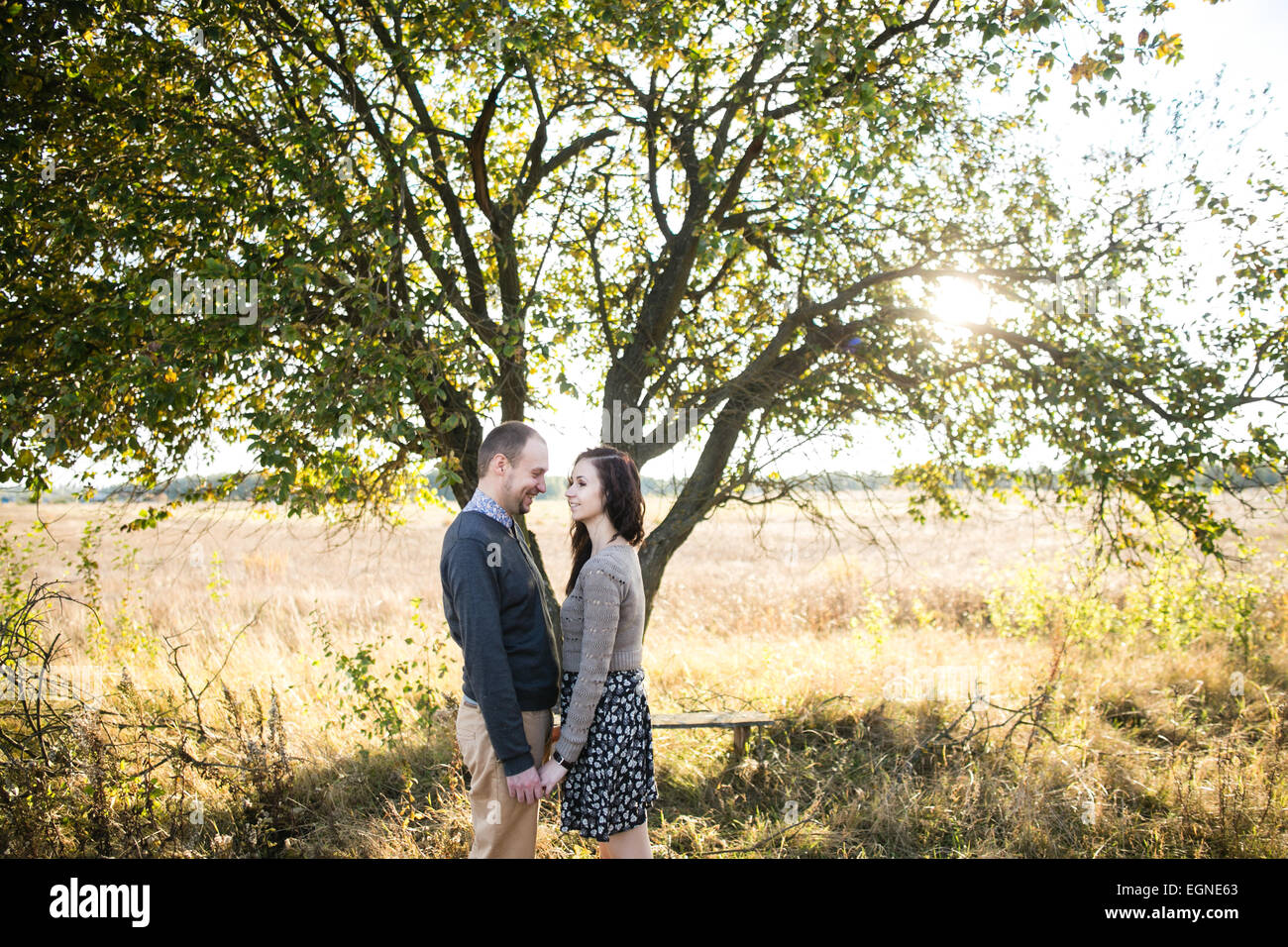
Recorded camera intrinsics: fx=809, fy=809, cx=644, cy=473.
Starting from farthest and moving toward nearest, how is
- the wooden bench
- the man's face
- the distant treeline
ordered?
the wooden bench
the distant treeline
the man's face

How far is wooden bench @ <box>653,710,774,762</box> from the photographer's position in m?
5.70

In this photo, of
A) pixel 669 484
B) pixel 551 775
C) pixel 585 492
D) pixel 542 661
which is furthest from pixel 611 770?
pixel 669 484

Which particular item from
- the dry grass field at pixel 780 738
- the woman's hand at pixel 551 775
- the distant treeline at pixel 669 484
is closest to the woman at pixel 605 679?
the woman's hand at pixel 551 775

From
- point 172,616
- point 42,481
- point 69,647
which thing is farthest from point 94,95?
point 172,616

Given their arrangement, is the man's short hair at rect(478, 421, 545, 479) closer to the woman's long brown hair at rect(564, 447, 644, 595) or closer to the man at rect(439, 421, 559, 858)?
the man at rect(439, 421, 559, 858)

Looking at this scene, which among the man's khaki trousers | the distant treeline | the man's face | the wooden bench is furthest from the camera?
the wooden bench

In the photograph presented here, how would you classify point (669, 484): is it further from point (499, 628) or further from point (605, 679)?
point (499, 628)

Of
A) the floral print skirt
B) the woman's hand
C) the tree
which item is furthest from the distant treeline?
the woman's hand

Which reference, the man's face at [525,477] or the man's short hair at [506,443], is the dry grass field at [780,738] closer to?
the man's face at [525,477]

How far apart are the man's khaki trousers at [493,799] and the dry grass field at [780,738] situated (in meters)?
1.72

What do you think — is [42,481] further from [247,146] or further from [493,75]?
[493,75]

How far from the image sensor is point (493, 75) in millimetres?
5473

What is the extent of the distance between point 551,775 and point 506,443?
127cm

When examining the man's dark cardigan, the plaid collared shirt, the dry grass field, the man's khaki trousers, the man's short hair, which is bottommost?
the dry grass field
